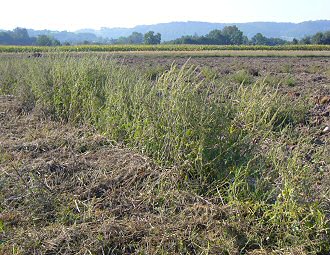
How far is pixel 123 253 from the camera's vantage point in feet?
11.5

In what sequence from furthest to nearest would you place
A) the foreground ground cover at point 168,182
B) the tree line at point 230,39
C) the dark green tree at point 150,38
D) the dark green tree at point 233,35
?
the dark green tree at point 233,35 < the dark green tree at point 150,38 < the tree line at point 230,39 < the foreground ground cover at point 168,182

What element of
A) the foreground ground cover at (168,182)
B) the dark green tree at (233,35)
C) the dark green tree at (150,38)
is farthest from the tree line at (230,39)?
the foreground ground cover at (168,182)

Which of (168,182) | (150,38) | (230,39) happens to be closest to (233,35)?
(230,39)

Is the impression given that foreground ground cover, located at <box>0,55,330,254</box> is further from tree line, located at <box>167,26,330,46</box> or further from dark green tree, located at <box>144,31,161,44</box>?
dark green tree, located at <box>144,31,161,44</box>

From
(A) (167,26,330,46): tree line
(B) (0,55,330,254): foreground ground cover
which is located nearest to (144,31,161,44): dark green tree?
(A) (167,26,330,46): tree line

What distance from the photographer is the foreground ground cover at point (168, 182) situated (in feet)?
11.6

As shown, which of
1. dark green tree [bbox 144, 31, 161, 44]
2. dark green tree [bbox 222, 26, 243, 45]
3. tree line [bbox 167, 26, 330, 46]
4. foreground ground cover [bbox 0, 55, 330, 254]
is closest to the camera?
foreground ground cover [bbox 0, 55, 330, 254]

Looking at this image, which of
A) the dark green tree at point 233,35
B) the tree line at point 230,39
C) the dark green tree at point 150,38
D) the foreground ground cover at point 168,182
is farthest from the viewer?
the dark green tree at point 233,35

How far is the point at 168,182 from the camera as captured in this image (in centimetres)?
439

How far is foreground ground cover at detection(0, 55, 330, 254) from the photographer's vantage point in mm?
3541

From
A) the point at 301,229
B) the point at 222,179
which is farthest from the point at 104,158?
the point at 301,229

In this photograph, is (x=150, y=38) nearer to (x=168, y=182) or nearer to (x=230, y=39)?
(x=230, y=39)

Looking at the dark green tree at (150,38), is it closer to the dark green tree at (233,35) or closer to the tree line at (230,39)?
the tree line at (230,39)

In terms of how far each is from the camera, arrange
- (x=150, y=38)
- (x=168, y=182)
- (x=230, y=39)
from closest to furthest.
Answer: (x=168, y=182) < (x=150, y=38) < (x=230, y=39)
